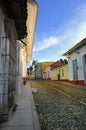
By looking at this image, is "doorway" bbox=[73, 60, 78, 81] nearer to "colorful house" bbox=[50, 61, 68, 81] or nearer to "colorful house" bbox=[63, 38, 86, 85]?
"colorful house" bbox=[63, 38, 86, 85]

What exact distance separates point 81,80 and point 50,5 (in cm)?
912

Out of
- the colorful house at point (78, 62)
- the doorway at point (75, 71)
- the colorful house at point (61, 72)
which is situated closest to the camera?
the colorful house at point (78, 62)

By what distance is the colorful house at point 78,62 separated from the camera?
49.0ft

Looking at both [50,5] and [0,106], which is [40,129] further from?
[50,5]

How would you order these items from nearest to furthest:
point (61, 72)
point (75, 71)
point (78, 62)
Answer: point (78, 62) → point (75, 71) → point (61, 72)

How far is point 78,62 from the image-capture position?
1638 centimetres

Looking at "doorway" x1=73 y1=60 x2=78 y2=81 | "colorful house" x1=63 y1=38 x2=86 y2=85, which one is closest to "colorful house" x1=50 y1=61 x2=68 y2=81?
"colorful house" x1=63 y1=38 x2=86 y2=85

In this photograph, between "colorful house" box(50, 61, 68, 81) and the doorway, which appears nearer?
the doorway

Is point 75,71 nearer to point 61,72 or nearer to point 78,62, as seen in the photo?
point 78,62

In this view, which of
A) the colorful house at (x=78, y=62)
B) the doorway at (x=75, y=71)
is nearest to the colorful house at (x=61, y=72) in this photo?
the colorful house at (x=78, y=62)

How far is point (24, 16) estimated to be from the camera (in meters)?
3.98

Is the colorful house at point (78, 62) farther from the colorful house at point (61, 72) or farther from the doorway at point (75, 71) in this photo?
the colorful house at point (61, 72)

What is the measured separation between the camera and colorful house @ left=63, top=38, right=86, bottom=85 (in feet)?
49.0

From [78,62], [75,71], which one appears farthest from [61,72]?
[78,62]
